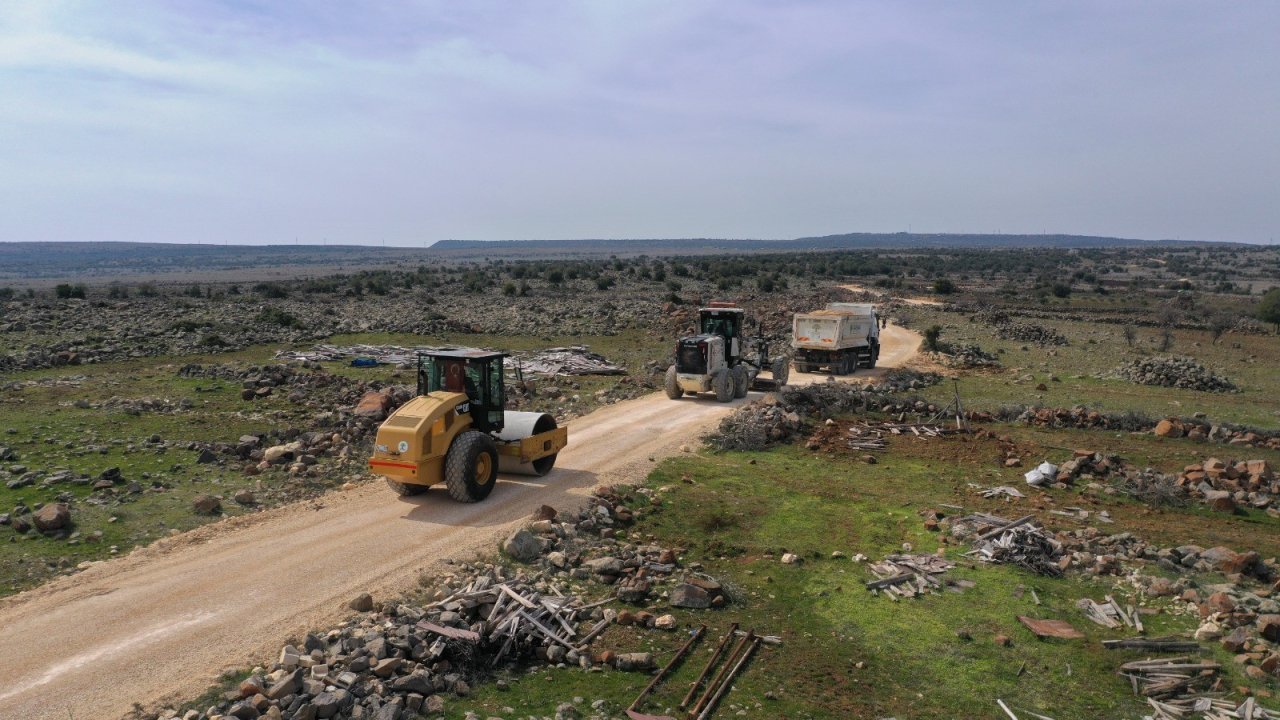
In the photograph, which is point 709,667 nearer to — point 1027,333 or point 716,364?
point 716,364

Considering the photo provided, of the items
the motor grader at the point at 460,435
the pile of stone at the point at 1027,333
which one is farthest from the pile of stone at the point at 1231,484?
the pile of stone at the point at 1027,333

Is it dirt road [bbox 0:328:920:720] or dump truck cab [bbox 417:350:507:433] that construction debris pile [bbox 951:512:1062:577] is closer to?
dirt road [bbox 0:328:920:720]

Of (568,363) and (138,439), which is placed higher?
(138,439)

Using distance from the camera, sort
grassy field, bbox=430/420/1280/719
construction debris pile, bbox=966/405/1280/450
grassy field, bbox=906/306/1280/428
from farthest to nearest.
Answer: grassy field, bbox=906/306/1280/428, construction debris pile, bbox=966/405/1280/450, grassy field, bbox=430/420/1280/719

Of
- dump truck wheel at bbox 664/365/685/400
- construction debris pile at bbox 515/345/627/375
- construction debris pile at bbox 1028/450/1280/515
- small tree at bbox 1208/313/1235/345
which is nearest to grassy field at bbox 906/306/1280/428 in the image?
small tree at bbox 1208/313/1235/345

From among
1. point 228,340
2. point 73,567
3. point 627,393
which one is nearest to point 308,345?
point 228,340

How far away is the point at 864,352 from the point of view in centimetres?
3716

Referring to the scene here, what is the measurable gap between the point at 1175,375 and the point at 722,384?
19561 mm

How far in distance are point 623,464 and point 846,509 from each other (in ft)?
18.3

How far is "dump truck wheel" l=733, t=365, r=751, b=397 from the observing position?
28.8 metres

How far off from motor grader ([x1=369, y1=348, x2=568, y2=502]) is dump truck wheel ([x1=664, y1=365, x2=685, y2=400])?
964 cm

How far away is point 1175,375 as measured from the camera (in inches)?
1308

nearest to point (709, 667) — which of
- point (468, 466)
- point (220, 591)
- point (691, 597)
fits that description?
point (691, 597)

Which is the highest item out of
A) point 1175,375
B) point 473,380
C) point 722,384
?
point 473,380
